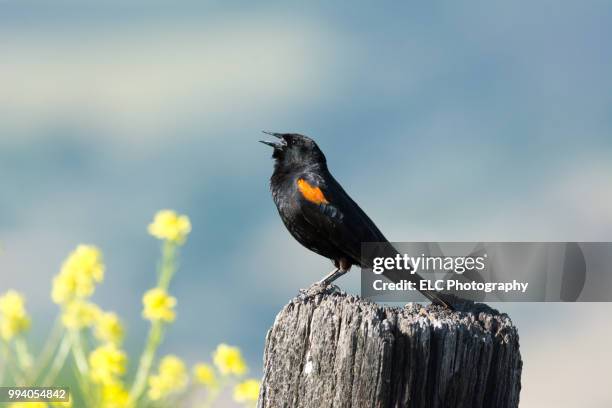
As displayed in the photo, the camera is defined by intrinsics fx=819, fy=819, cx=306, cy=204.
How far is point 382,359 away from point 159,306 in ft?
7.89

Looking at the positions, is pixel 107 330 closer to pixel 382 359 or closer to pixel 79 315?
pixel 79 315

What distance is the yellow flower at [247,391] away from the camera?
17.6 ft

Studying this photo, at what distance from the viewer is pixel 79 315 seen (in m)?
5.61

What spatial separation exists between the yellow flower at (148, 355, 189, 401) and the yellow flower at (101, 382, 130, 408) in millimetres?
194

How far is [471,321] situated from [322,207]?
2.14 metres

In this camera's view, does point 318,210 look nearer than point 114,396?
No

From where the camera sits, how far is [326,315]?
3.73 metres

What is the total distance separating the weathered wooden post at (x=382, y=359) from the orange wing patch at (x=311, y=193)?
202 centimetres

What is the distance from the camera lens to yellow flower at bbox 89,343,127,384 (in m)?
5.45

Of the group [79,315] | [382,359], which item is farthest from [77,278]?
[382,359]

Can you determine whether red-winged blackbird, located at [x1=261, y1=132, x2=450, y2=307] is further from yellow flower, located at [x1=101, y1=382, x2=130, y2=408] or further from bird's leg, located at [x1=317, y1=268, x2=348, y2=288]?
yellow flower, located at [x1=101, y1=382, x2=130, y2=408]

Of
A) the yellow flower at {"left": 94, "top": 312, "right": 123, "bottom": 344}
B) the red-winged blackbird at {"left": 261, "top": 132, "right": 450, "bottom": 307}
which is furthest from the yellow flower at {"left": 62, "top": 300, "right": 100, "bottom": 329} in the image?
the red-winged blackbird at {"left": 261, "top": 132, "right": 450, "bottom": 307}

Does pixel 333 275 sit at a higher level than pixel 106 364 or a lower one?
Result: higher

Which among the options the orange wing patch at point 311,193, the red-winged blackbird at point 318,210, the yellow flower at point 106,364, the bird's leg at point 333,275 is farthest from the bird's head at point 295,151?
the yellow flower at point 106,364
